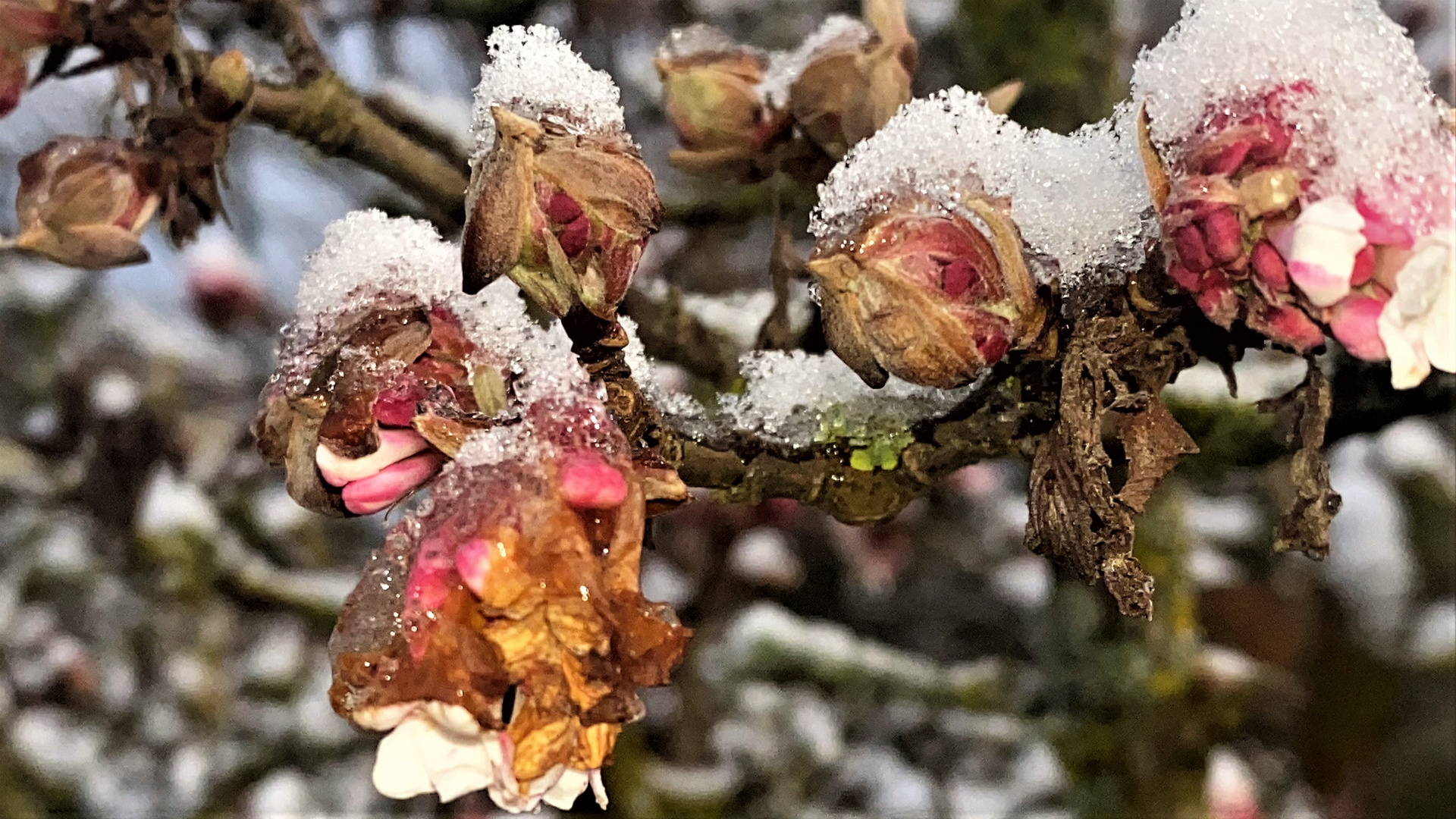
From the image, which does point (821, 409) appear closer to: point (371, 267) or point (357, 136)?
point (371, 267)

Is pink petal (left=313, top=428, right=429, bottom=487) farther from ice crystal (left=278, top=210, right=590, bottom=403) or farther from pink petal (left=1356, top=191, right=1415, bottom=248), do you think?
pink petal (left=1356, top=191, right=1415, bottom=248)

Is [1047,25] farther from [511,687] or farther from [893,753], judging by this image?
[893,753]

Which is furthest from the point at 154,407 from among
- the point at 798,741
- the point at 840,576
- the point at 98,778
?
the point at 840,576

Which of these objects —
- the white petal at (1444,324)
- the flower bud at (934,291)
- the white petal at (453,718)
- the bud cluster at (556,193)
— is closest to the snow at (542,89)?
the bud cluster at (556,193)

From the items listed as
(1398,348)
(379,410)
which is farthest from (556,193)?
(1398,348)

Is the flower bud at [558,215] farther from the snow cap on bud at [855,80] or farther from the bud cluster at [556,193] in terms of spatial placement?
the snow cap on bud at [855,80]

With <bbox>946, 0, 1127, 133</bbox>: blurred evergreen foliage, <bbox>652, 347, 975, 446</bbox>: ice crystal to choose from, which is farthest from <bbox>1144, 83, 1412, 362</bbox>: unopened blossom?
<bbox>946, 0, 1127, 133</bbox>: blurred evergreen foliage
